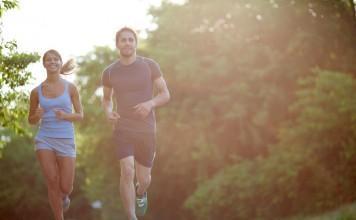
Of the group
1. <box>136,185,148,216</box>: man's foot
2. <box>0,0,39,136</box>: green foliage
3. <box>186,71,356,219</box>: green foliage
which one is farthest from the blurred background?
<box>136,185,148,216</box>: man's foot

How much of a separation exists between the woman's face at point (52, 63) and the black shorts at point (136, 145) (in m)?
1.07

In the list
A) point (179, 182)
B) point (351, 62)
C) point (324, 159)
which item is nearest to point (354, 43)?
point (351, 62)

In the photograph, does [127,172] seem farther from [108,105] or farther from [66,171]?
[108,105]

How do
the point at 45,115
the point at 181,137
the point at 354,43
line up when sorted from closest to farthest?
the point at 45,115 → the point at 354,43 → the point at 181,137

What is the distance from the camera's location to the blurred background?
2647cm

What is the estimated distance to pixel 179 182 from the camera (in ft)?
113

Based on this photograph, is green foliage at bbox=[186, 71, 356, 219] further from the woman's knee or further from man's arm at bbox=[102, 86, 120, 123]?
the woman's knee

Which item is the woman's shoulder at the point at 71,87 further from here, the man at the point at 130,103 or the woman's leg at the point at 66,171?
the woman's leg at the point at 66,171

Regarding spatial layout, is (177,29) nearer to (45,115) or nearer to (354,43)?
Answer: (354,43)

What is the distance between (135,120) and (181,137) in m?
23.2

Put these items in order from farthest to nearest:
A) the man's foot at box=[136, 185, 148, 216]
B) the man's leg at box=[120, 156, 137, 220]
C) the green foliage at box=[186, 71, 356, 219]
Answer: the green foliage at box=[186, 71, 356, 219] → the man's foot at box=[136, 185, 148, 216] → the man's leg at box=[120, 156, 137, 220]

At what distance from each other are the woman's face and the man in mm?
579

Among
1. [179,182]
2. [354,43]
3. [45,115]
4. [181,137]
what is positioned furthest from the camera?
[179,182]

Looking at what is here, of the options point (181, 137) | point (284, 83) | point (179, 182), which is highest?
point (284, 83)
